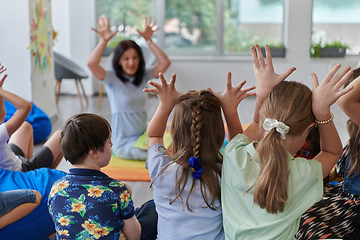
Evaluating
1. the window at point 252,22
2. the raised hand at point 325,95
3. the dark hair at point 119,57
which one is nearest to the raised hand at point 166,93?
the raised hand at point 325,95

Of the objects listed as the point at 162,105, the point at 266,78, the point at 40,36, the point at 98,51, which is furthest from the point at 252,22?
the point at 162,105

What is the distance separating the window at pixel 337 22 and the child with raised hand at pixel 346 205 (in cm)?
525

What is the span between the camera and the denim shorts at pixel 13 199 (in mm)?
1521

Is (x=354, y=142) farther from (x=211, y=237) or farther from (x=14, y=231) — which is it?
(x=14, y=231)

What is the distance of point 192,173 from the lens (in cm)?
116

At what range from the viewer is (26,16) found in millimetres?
3766

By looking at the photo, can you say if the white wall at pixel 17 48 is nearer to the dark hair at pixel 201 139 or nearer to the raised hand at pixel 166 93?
the raised hand at pixel 166 93

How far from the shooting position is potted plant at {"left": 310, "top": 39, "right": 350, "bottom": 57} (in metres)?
6.07

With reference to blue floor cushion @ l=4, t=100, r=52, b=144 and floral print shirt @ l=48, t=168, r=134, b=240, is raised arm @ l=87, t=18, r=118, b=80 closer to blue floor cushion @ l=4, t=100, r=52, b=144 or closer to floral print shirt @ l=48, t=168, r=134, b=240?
blue floor cushion @ l=4, t=100, r=52, b=144

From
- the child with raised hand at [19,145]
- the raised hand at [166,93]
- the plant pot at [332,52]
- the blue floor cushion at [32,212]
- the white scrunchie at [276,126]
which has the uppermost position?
the plant pot at [332,52]

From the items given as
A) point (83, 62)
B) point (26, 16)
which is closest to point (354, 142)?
point (26, 16)

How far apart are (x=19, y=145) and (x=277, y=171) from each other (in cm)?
184

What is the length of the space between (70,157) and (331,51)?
5840 millimetres

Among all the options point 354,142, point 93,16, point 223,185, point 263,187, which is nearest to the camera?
point 263,187
